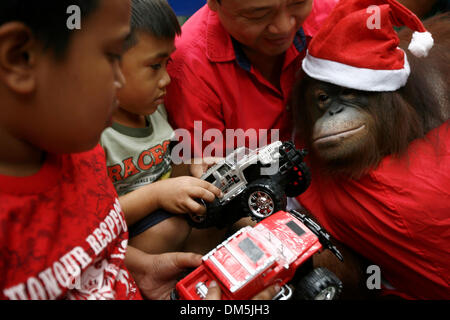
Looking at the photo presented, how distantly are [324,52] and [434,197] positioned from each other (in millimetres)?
375

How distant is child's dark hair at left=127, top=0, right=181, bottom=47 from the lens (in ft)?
2.60

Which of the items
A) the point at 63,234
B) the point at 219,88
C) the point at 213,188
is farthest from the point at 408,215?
the point at 63,234

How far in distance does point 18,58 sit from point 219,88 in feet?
2.05

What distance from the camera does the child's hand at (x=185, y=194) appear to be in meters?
0.78

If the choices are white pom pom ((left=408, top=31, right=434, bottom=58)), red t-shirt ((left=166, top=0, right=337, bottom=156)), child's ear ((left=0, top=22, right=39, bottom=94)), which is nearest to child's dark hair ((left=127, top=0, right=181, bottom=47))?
red t-shirt ((left=166, top=0, right=337, bottom=156))

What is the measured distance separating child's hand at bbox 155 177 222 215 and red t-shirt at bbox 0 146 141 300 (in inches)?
6.6

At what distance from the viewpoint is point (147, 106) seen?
2.86ft

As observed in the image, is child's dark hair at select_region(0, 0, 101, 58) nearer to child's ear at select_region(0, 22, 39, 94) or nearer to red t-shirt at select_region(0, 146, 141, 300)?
child's ear at select_region(0, 22, 39, 94)

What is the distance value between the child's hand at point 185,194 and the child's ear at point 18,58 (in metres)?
0.42

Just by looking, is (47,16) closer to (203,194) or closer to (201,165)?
(203,194)

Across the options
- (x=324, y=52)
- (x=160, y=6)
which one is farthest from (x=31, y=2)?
(x=324, y=52)

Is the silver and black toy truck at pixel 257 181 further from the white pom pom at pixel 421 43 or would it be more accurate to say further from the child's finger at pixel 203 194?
the white pom pom at pixel 421 43

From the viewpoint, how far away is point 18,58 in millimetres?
411
